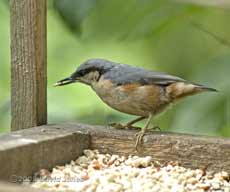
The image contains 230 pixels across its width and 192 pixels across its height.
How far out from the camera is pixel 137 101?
2.81 m

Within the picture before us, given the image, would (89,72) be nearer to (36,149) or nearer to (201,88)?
(201,88)

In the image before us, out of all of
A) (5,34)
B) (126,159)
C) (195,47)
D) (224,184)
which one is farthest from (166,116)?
(5,34)

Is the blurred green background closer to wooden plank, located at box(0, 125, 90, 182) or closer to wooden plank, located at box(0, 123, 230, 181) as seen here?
wooden plank, located at box(0, 123, 230, 181)

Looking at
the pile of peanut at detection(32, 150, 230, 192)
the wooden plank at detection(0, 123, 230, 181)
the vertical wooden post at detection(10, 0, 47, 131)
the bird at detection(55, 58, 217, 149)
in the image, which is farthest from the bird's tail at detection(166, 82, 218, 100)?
the vertical wooden post at detection(10, 0, 47, 131)

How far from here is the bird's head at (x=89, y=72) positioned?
2.87 meters

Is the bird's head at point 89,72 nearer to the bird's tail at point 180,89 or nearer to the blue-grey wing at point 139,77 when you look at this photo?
the blue-grey wing at point 139,77

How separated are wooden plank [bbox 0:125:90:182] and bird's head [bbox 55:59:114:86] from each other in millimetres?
275

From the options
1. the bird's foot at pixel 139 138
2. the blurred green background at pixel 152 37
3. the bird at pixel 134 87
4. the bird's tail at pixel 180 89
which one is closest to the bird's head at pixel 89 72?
the bird at pixel 134 87

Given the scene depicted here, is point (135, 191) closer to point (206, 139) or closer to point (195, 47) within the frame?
point (206, 139)

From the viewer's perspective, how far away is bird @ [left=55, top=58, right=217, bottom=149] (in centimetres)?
281

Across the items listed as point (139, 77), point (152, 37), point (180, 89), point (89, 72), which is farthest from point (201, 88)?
point (152, 37)

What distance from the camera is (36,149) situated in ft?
7.63

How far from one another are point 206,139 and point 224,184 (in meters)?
0.23

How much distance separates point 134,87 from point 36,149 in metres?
0.62
